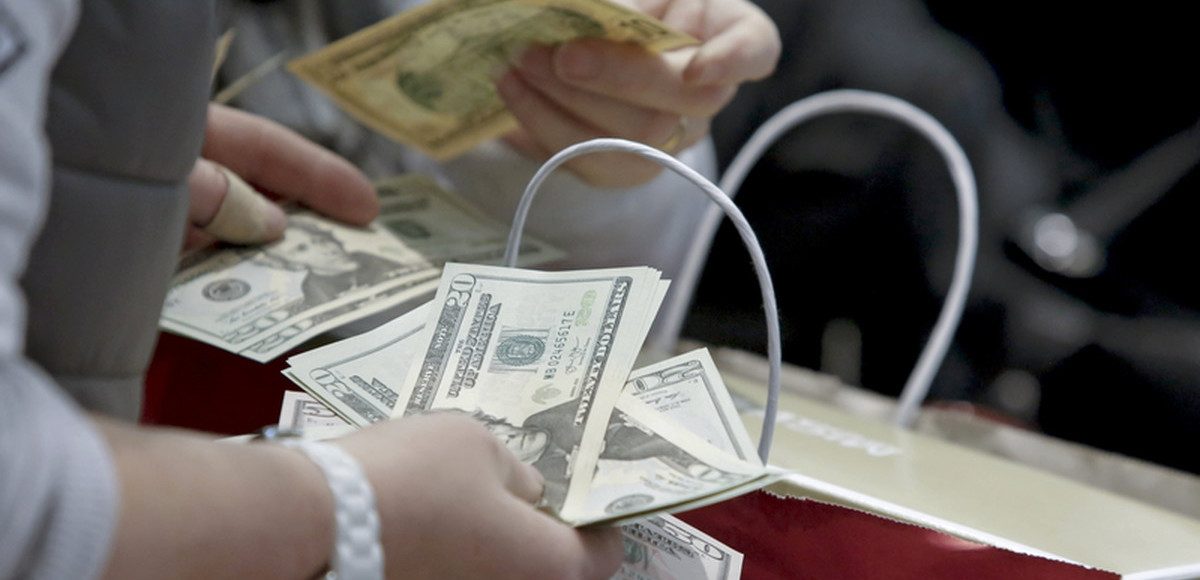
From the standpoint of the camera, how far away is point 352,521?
0.30m

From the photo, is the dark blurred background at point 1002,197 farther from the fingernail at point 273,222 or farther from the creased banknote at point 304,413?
the creased banknote at point 304,413

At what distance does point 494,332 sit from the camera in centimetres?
48

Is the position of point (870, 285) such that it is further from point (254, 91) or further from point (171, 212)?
point (171, 212)

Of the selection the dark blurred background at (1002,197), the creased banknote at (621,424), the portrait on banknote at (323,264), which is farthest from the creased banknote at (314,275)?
the dark blurred background at (1002,197)

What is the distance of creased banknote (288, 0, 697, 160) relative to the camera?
61 centimetres

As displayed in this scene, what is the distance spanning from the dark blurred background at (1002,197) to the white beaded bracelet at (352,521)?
0.99 meters

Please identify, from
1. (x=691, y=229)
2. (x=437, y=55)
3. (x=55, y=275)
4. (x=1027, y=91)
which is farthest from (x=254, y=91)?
(x=1027, y=91)

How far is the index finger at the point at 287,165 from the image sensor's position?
2.20ft

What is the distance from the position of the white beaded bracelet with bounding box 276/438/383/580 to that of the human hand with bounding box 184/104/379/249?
13.6 inches

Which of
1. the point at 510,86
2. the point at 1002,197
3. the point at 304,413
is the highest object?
the point at 1002,197

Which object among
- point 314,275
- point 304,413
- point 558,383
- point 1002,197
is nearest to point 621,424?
point 558,383

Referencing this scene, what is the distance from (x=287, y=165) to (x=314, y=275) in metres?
0.09

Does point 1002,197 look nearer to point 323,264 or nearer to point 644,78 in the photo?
point 644,78

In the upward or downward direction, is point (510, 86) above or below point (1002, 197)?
below
